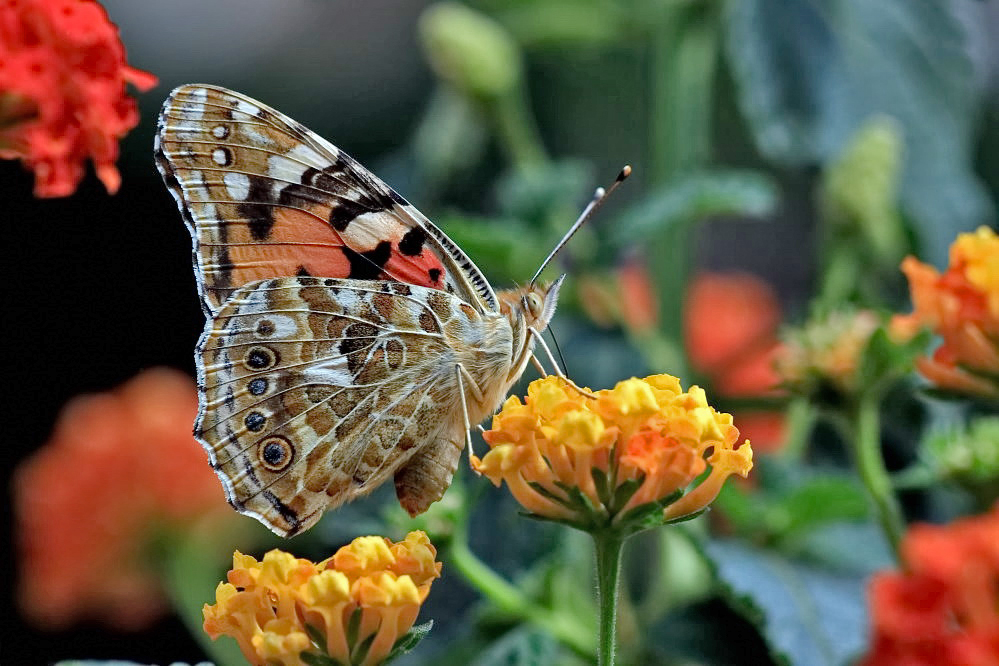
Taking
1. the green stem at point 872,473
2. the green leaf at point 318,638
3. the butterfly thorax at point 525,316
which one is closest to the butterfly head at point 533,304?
the butterfly thorax at point 525,316

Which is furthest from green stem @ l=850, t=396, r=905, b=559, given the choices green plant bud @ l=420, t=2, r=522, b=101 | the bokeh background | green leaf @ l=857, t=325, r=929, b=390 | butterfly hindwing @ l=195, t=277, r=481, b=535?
green plant bud @ l=420, t=2, r=522, b=101

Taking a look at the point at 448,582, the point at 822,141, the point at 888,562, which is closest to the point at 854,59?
the point at 822,141

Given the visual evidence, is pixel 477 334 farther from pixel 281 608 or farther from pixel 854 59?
pixel 854 59

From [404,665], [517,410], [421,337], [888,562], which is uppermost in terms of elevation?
[517,410]

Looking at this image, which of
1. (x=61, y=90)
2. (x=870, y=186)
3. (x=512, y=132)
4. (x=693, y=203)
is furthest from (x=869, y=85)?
(x=61, y=90)

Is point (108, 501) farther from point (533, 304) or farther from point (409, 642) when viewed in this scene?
point (409, 642)

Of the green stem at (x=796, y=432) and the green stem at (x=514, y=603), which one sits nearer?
the green stem at (x=514, y=603)

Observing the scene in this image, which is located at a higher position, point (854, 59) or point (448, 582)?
point (854, 59)

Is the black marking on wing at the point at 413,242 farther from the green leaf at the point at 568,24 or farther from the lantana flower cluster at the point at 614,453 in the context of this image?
the green leaf at the point at 568,24

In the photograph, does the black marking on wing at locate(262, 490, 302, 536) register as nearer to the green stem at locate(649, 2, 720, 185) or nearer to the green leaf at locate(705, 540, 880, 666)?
the green leaf at locate(705, 540, 880, 666)
